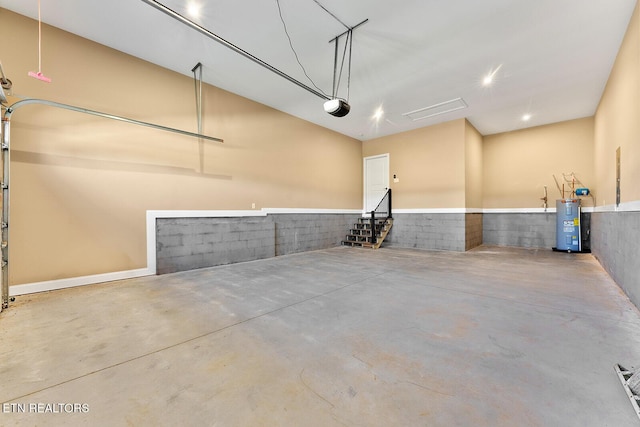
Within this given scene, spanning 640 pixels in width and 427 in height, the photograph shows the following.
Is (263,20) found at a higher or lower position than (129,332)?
higher

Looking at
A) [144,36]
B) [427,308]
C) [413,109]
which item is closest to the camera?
[427,308]

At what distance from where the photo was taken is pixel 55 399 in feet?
4.92

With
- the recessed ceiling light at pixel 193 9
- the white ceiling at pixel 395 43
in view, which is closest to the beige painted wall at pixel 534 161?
the white ceiling at pixel 395 43

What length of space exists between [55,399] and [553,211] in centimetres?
1025

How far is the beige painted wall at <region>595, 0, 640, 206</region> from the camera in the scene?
10.3ft

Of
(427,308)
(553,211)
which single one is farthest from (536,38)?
(553,211)

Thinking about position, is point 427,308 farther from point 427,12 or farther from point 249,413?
point 427,12

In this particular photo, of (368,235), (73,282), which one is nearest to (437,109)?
(368,235)

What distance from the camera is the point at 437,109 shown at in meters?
6.49

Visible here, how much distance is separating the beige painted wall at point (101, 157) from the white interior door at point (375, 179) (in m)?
4.60

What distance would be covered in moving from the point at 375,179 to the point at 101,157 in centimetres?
736

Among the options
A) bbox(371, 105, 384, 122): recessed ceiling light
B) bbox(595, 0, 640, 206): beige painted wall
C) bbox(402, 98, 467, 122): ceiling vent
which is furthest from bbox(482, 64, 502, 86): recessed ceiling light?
bbox(371, 105, 384, 122): recessed ceiling light

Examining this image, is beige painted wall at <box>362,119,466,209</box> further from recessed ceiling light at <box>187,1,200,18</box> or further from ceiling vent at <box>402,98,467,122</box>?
recessed ceiling light at <box>187,1,200,18</box>

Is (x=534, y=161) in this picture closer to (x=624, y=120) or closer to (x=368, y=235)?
(x=624, y=120)
